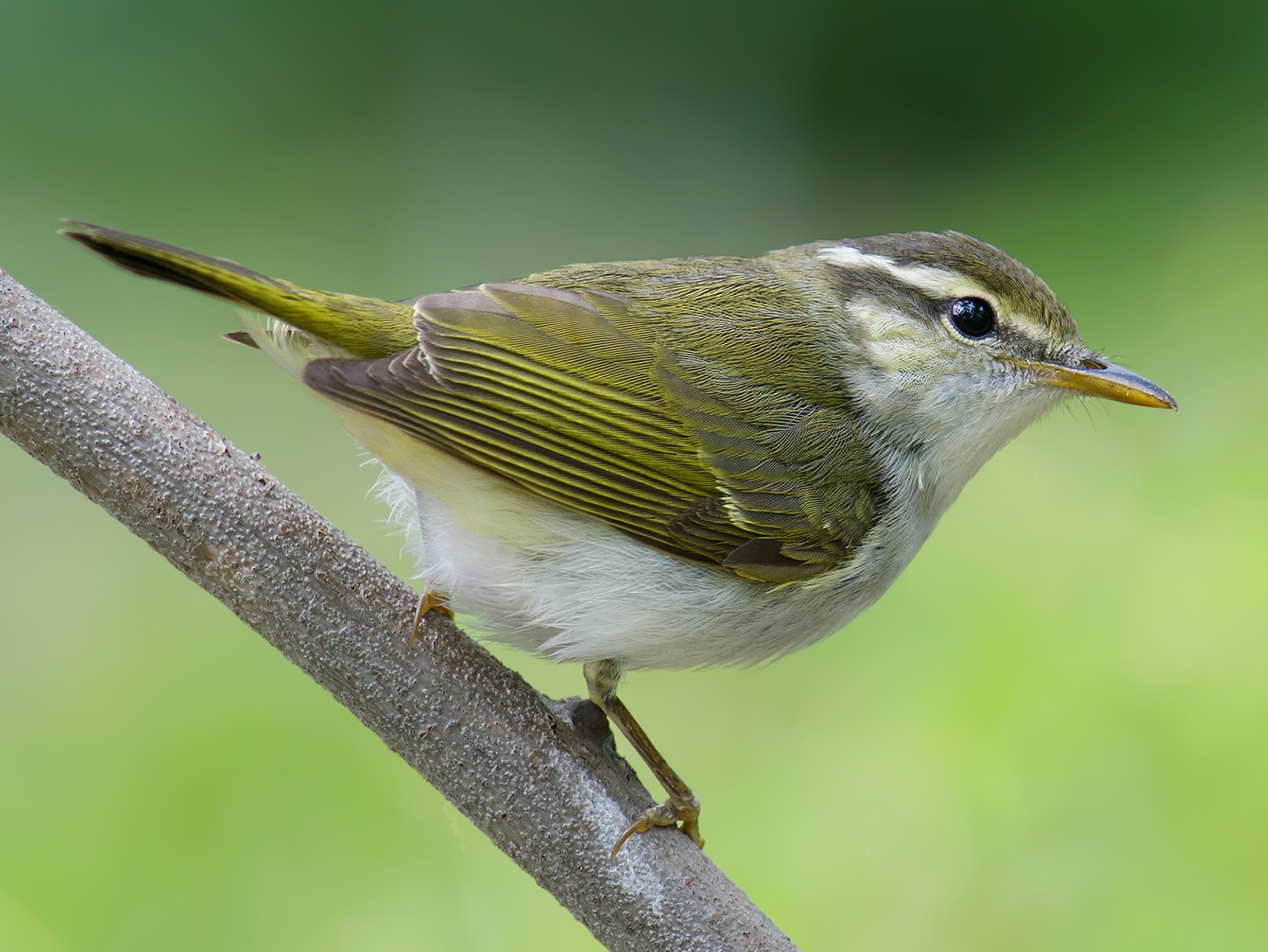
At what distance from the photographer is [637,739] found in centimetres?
218

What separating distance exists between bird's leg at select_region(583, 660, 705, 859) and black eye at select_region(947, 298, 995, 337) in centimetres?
95

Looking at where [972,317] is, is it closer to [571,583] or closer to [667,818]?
[571,583]

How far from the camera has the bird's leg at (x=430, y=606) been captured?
1935 millimetres

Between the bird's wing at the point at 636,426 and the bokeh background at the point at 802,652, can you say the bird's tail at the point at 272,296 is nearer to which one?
the bird's wing at the point at 636,426

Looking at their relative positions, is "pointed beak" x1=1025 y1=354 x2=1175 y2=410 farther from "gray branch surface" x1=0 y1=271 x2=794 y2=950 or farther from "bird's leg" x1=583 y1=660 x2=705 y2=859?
"gray branch surface" x1=0 y1=271 x2=794 y2=950

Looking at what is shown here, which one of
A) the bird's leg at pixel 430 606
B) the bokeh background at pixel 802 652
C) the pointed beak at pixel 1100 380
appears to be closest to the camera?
the bird's leg at pixel 430 606

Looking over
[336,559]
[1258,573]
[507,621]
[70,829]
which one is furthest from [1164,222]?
[70,829]

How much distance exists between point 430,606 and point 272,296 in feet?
1.91

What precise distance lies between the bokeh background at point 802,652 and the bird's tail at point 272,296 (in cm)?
154

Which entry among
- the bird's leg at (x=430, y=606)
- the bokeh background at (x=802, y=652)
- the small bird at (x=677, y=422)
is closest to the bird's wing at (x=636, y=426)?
the small bird at (x=677, y=422)

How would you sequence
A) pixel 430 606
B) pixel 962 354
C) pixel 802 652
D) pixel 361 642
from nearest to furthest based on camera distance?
pixel 361 642, pixel 430 606, pixel 962 354, pixel 802 652

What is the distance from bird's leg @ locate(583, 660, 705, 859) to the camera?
2094 millimetres

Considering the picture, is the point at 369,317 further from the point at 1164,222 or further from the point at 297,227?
the point at 297,227

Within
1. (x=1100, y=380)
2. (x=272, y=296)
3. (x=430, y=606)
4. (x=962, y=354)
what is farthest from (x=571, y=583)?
(x=1100, y=380)
